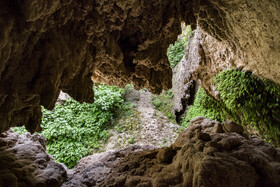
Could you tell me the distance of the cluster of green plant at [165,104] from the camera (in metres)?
11.4

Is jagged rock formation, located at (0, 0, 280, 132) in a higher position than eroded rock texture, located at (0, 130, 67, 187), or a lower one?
higher

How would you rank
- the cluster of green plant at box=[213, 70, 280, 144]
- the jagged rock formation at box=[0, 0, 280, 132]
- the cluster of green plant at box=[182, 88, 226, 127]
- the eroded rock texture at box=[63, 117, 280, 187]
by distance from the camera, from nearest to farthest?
the jagged rock formation at box=[0, 0, 280, 132], the eroded rock texture at box=[63, 117, 280, 187], the cluster of green plant at box=[213, 70, 280, 144], the cluster of green plant at box=[182, 88, 226, 127]

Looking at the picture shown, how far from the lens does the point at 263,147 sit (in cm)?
435

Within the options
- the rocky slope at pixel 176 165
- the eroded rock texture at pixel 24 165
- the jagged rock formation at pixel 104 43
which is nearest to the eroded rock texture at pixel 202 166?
the rocky slope at pixel 176 165

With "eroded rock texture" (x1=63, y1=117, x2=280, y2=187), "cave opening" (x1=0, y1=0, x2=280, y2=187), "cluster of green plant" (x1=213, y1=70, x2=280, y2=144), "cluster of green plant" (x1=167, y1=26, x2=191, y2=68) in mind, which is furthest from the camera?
"cluster of green plant" (x1=167, y1=26, x2=191, y2=68)

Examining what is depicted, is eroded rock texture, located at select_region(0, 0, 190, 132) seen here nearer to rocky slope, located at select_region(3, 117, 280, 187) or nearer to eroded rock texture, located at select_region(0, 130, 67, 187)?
eroded rock texture, located at select_region(0, 130, 67, 187)

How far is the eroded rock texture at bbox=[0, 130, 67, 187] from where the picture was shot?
3624mm

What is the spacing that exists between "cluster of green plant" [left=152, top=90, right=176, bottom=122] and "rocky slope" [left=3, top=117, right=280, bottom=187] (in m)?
5.90

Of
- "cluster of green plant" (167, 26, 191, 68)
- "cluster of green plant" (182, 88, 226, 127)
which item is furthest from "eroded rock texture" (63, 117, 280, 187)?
"cluster of green plant" (167, 26, 191, 68)

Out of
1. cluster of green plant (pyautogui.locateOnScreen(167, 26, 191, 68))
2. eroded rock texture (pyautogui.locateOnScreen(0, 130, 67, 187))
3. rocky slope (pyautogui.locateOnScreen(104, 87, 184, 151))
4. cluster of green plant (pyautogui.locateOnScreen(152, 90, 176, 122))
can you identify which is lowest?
eroded rock texture (pyautogui.locateOnScreen(0, 130, 67, 187))

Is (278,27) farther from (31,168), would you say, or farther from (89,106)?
(89,106)

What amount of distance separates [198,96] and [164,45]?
512 cm

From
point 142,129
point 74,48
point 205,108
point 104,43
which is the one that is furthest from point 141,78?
point 205,108

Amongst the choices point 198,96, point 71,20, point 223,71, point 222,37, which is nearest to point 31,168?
point 71,20
